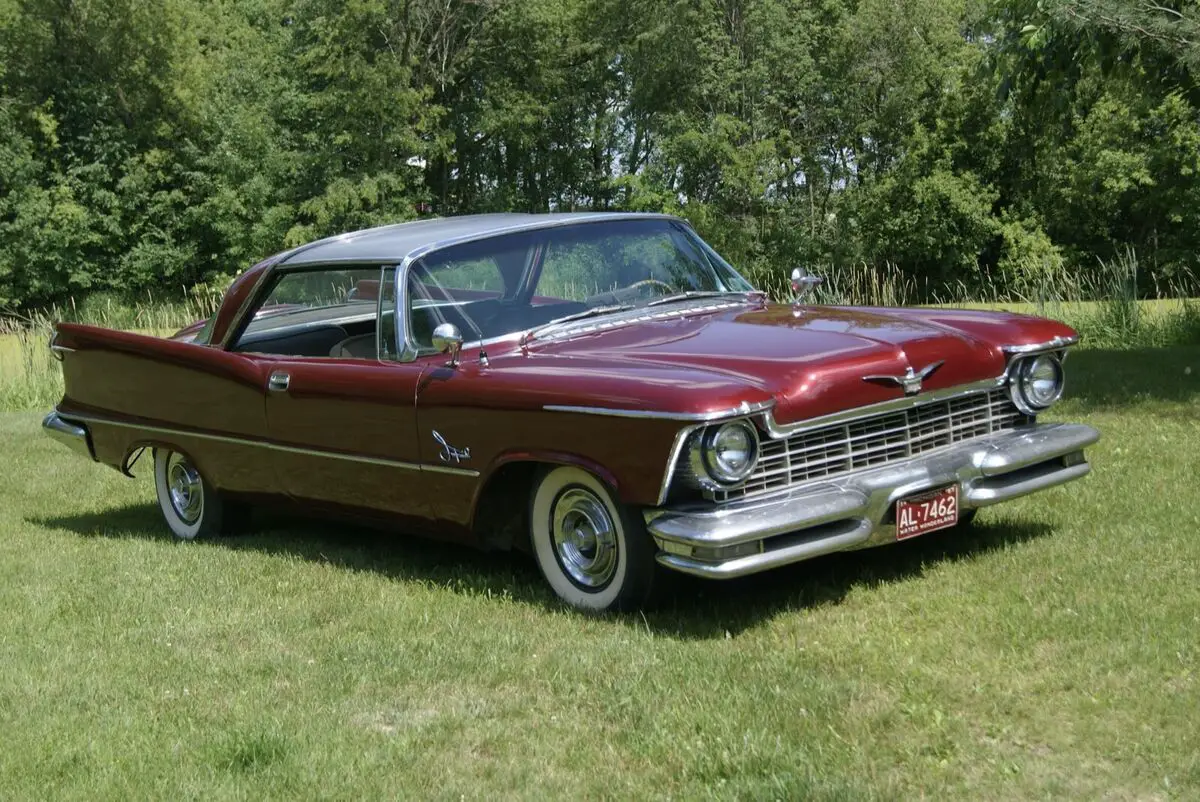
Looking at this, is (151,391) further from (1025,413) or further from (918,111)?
(918,111)

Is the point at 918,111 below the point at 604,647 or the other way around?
the other way around

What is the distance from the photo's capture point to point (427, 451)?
6.04 metres

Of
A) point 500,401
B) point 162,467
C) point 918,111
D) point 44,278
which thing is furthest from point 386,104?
point 500,401

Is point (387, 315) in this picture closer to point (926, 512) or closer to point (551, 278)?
point (551, 278)

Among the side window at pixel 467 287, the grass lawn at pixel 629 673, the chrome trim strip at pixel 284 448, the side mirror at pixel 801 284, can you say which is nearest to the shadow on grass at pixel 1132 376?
the grass lawn at pixel 629 673

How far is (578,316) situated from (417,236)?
96 centimetres

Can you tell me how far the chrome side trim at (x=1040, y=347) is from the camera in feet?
19.8

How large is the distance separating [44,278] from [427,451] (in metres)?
38.3

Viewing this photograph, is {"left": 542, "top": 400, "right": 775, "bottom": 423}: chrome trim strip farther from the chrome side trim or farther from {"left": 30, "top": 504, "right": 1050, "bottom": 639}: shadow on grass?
the chrome side trim

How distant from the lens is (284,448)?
6.83m

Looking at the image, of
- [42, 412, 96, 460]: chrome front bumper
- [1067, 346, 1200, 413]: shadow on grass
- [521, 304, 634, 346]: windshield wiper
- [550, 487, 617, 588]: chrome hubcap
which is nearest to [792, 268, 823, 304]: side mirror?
[521, 304, 634, 346]: windshield wiper

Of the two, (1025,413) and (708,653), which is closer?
(708,653)

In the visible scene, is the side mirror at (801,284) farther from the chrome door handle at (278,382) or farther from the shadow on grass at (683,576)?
the chrome door handle at (278,382)

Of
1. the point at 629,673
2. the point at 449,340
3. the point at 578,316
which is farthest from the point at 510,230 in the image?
the point at 629,673
